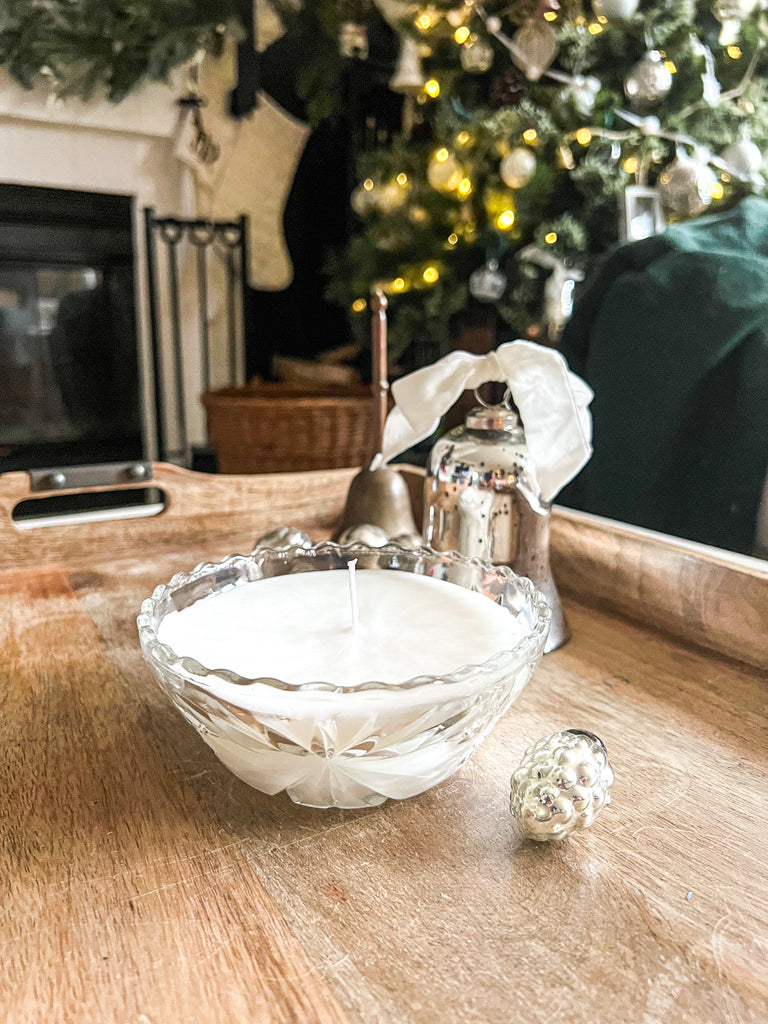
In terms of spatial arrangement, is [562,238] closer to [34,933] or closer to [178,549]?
[178,549]

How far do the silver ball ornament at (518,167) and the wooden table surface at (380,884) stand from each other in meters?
1.30

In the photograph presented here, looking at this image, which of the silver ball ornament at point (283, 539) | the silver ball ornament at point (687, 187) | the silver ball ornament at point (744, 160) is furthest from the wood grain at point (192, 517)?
the silver ball ornament at point (744, 160)

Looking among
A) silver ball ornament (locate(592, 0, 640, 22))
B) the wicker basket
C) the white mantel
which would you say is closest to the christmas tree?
silver ball ornament (locate(592, 0, 640, 22))

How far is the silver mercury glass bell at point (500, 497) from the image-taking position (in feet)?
1.70

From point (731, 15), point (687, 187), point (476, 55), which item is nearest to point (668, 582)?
point (687, 187)

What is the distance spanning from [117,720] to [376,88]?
234cm

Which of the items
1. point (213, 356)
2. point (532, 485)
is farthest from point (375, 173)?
point (532, 485)

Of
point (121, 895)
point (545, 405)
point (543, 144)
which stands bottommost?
point (121, 895)

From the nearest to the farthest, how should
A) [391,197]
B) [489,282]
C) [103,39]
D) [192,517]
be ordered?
1. [192,517]
2. [489,282]
3. [391,197]
4. [103,39]

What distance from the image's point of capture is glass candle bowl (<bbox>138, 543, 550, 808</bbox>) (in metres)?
0.29

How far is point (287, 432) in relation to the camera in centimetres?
175

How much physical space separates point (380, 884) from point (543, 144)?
1.61 meters

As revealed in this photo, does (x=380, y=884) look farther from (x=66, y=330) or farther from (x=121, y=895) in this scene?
(x=66, y=330)

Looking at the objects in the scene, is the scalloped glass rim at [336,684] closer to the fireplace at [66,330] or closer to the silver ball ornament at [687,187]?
the silver ball ornament at [687,187]
